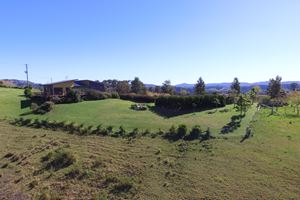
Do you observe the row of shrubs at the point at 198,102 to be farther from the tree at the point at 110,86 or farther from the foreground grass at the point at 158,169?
the tree at the point at 110,86

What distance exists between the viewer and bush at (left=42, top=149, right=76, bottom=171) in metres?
22.1

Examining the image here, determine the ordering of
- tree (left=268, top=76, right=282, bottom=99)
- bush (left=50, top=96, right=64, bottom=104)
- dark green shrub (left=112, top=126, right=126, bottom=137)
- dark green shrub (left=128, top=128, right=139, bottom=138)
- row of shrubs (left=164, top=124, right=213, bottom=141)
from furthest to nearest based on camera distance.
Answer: tree (left=268, top=76, right=282, bottom=99) → bush (left=50, top=96, right=64, bottom=104) → dark green shrub (left=112, top=126, right=126, bottom=137) → dark green shrub (left=128, top=128, right=139, bottom=138) → row of shrubs (left=164, top=124, right=213, bottom=141)

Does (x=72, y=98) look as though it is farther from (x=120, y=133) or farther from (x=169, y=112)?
(x=120, y=133)

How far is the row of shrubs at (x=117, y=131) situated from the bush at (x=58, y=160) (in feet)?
16.9

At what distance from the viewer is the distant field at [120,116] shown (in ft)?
96.6

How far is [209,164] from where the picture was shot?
20.4 meters

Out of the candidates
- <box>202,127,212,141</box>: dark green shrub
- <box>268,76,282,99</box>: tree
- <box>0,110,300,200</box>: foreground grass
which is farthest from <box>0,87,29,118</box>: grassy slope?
<box>268,76,282,99</box>: tree

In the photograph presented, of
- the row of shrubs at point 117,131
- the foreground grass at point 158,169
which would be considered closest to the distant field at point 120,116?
the row of shrubs at point 117,131

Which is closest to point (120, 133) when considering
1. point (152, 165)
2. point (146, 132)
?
point (146, 132)

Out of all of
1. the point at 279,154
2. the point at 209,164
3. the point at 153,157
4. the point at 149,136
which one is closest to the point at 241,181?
the point at 209,164

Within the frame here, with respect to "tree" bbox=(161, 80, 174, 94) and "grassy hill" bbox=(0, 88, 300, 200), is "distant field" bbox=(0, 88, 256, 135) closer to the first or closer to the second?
"grassy hill" bbox=(0, 88, 300, 200)

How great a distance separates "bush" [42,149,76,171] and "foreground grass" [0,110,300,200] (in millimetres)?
362

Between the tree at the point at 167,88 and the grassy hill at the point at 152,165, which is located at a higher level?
the tree at the point at 167,88

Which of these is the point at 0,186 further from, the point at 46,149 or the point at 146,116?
the point at 146,116
